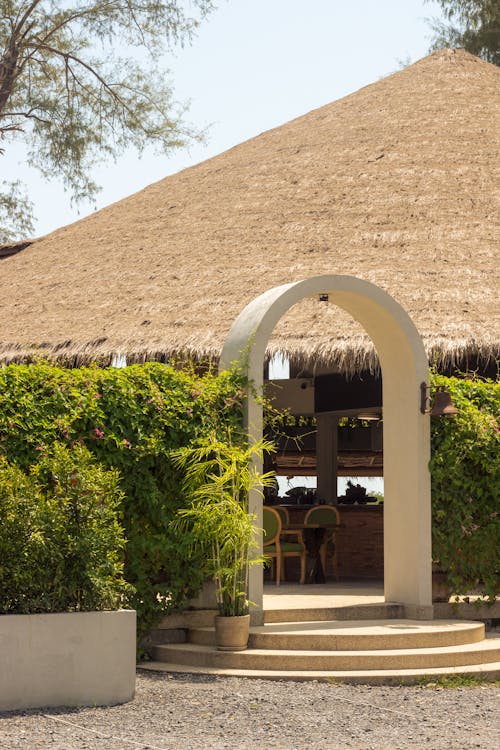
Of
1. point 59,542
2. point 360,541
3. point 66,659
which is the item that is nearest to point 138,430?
point 59,542

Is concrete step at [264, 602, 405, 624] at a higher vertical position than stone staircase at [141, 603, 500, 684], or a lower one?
higher

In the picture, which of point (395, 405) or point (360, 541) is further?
point (360, 541)

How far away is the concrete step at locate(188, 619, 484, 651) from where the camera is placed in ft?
29.1

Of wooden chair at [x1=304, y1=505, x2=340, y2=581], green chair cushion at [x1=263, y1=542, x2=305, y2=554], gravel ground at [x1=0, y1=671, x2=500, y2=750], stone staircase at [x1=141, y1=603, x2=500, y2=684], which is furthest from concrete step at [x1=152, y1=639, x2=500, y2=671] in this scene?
wooden chair at [x1=304, y1=505, x2=340, y2=581]

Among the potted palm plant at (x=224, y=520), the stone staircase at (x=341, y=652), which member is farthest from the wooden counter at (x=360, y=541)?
the potted palm plant at (x=224, y=520)

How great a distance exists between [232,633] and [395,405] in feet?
9.75

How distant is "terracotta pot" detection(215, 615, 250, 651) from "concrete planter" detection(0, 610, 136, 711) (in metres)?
1.34

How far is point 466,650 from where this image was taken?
899cm

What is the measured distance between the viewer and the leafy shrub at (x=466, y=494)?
1041 cm

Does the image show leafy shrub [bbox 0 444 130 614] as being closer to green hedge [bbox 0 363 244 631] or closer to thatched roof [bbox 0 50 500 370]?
green hedge [bbox 0 363 244 631]

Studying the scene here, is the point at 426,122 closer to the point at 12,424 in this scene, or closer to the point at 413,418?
the point at 413,418

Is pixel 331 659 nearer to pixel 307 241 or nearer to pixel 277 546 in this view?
pixel 277 546

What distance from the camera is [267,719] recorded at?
23.0ft

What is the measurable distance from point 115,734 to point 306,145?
13558mm
